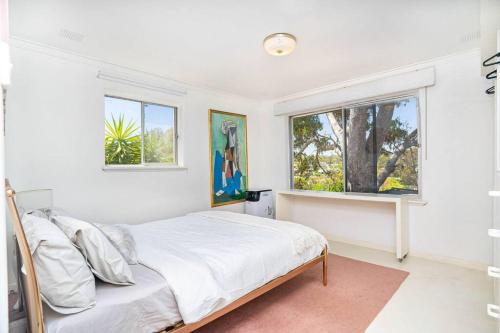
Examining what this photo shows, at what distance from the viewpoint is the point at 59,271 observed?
114 centimetres

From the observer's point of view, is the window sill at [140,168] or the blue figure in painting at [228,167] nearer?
the window sill at [140,168]

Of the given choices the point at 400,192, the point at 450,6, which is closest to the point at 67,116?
the point at 450,6

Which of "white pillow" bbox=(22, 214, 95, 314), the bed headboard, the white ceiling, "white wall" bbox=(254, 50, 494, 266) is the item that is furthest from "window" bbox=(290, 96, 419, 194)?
the bed headboard

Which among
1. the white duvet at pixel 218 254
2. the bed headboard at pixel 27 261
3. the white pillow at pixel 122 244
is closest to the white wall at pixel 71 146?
the white duvet at pixel 218 254

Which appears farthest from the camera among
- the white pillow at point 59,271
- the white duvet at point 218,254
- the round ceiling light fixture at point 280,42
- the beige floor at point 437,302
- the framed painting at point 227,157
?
the framed painting at point 227,157

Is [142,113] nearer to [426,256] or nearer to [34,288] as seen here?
[34,288]

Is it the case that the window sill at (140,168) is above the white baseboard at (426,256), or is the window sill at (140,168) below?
above

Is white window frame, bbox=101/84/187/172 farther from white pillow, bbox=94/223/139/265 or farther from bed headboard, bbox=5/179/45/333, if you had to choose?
bed headboard, bbox=5/179/45/333

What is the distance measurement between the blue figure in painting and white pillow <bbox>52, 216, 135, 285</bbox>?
105 inches

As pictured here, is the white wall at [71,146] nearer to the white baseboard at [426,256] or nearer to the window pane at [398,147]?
the white baseboard at [426,256]

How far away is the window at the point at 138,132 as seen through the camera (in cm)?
308

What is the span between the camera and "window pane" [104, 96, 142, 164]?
305 centimetres

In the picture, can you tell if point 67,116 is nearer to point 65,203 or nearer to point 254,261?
point 65,203

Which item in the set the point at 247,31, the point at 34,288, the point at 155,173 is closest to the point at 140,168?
the point at 155,173
